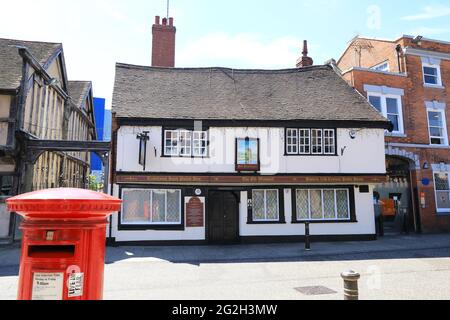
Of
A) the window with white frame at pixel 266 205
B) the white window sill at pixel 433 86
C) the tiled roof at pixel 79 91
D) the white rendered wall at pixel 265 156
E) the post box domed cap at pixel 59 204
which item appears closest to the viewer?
the post box domed cap at pixel 59 204

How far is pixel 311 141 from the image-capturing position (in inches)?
627

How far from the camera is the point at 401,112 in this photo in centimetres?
1895

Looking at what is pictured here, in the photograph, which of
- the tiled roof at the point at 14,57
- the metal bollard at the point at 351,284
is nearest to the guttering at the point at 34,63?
the tiled roof at the point at 14,57

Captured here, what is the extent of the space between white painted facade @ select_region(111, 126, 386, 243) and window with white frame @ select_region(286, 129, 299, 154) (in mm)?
281

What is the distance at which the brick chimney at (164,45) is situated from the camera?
69.1ft

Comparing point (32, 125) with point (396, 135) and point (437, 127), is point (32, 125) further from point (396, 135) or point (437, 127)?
point (437, 127)

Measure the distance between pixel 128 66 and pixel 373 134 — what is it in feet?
42.7

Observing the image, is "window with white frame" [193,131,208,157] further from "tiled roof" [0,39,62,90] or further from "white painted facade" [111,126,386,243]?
"tiled roof" [0,39,62,90]

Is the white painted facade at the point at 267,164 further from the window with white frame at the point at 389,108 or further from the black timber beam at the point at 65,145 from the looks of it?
the window with white frame at the point at 389,108

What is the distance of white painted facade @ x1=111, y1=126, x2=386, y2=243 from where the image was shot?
1473 cm

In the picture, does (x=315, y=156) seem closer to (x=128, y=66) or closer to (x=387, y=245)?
(x=387, y=245)

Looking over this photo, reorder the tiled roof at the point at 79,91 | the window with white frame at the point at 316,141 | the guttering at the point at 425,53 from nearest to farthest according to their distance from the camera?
the window with white frame at the point at 316,141
the guttering at the point at 425,53
the tiled roof at the point at 79,91

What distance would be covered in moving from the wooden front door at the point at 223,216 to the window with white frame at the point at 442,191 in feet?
37.5

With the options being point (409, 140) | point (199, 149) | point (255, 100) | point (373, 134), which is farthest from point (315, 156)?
point (409, 140)
